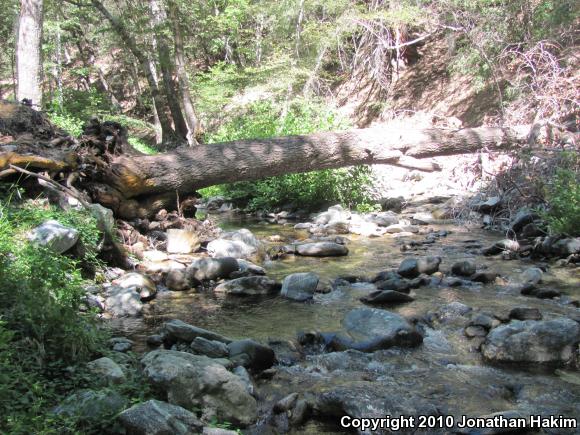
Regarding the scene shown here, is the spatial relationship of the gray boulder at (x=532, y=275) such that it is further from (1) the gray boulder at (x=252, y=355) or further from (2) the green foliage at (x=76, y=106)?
(2) the green foliage at (x=76, y=106)

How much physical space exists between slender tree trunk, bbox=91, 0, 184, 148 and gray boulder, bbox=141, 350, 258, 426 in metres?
14.8

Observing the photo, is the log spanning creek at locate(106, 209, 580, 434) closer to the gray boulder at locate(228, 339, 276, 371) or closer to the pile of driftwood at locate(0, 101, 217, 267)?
the gray boulder at locate(228, 339, 276, 371)

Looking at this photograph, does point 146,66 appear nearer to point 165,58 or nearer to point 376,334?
point 165,58

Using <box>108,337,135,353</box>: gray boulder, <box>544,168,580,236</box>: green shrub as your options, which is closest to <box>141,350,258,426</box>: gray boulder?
<box>108,337,135,353</box>: gray boulder

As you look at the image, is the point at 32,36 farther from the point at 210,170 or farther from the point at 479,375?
the point at 479,375

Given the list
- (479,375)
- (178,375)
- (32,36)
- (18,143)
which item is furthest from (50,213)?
(32,36)

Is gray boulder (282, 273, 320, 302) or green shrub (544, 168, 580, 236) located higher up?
green shrub (544, 168, 580, 236)

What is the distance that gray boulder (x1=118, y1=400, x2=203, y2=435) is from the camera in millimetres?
2605

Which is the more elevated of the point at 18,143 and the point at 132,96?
the point at 132,96

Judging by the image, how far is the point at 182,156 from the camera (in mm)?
8297

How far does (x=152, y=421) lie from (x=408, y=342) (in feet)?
8.07

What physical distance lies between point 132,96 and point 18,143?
29318mm

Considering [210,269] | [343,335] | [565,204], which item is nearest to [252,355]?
[343,335]

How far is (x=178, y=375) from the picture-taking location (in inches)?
129
